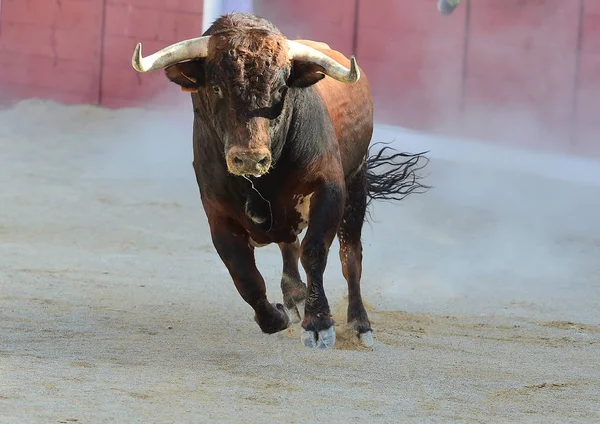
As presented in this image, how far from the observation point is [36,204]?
984 cm

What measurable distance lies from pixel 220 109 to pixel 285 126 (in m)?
0.32

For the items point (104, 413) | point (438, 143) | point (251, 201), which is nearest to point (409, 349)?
point (251, 201)

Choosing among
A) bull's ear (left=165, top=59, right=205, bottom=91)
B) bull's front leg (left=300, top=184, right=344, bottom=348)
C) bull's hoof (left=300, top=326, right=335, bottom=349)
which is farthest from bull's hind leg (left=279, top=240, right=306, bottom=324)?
bull's ear (left=165, top=59, right=205, bottom=91)

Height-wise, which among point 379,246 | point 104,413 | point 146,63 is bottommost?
point 104,413

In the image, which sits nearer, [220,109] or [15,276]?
[220,109]

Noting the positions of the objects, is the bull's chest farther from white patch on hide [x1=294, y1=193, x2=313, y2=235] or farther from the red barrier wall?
the red barrier wall

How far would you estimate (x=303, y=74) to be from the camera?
5.13 m

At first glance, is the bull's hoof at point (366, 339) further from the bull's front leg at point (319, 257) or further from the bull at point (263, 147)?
the bull's front leg at point (319, 257)

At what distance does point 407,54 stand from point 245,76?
7094 millimetres

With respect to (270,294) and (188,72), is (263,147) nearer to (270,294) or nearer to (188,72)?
(188,72)

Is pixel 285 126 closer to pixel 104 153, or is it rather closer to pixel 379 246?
pixel 379 246

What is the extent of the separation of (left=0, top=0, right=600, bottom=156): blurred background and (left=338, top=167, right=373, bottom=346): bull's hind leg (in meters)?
5.20

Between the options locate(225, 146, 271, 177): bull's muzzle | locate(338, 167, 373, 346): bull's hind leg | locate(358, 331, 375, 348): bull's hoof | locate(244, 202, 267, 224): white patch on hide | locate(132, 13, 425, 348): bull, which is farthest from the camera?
locate(338, 167, 373, 346): bull's hind leg

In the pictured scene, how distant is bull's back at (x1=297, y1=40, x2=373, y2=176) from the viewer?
19.5 ft
